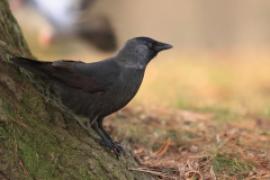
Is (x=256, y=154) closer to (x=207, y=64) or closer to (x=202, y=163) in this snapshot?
(x=202, y=163)

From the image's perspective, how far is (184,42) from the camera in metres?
20.1

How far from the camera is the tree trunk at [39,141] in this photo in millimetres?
3879

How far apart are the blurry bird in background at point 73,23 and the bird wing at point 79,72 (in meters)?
8.97

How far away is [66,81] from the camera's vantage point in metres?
4.53

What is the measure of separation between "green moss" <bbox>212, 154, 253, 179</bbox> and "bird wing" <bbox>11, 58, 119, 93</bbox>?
2.87 feet

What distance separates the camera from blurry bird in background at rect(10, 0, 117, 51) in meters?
13.7

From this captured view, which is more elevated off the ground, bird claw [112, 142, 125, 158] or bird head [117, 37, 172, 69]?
bird head [117, 37, 172, 69]

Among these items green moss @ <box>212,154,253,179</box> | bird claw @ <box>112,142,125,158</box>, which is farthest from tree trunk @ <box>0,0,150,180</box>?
green moss @ <box>212,154,253,179</box>

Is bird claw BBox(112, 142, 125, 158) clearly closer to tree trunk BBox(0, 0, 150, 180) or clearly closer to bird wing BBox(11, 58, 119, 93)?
tree trunk BBox(0, 0, 150, 180)

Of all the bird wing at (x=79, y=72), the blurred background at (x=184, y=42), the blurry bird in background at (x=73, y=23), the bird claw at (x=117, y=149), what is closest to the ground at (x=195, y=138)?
the bird claw at (x=117, y=149)

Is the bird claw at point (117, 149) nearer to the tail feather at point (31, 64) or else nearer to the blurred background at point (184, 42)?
the tail feather at point (31, 64)

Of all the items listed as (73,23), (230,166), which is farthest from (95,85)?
(73,23)

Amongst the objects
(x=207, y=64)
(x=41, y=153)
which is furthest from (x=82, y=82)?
(x=207, y=64)

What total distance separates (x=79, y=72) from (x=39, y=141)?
68 cm
